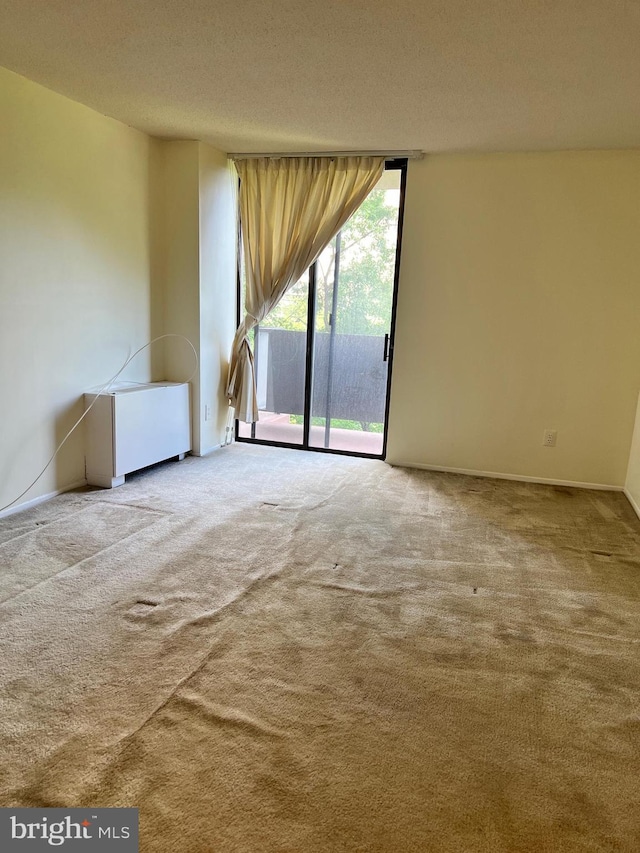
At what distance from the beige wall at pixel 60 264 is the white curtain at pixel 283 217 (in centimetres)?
85

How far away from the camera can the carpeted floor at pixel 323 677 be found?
1397mm

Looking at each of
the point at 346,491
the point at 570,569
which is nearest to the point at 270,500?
the point at 346,491

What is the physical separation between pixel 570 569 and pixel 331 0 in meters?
2.71

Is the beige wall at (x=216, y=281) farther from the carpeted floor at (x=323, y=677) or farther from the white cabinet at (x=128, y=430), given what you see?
the carpeted floor at (x=323, y=677)

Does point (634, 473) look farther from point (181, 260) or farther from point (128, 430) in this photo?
point (181, 260)

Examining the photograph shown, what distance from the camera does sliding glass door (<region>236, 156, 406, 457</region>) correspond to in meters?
4.46

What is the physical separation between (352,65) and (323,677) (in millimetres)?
2663

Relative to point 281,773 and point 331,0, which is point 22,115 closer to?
point 331,0

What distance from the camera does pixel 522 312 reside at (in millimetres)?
4129

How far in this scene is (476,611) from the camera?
2.35 m

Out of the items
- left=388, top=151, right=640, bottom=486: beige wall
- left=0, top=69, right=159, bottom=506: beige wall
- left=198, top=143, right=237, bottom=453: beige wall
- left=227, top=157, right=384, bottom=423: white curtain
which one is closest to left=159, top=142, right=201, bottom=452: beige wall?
left=198, top=143, right=237, bottom=453: beige wall

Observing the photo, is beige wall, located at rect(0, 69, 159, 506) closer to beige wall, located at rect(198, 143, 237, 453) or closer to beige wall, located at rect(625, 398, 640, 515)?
beige wall, located at rect(198, 143, 237, 453)

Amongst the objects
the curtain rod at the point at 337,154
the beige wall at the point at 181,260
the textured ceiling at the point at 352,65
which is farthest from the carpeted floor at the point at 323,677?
the curtain rod at the point at 337,154

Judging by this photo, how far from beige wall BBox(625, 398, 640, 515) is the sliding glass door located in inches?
72.4
